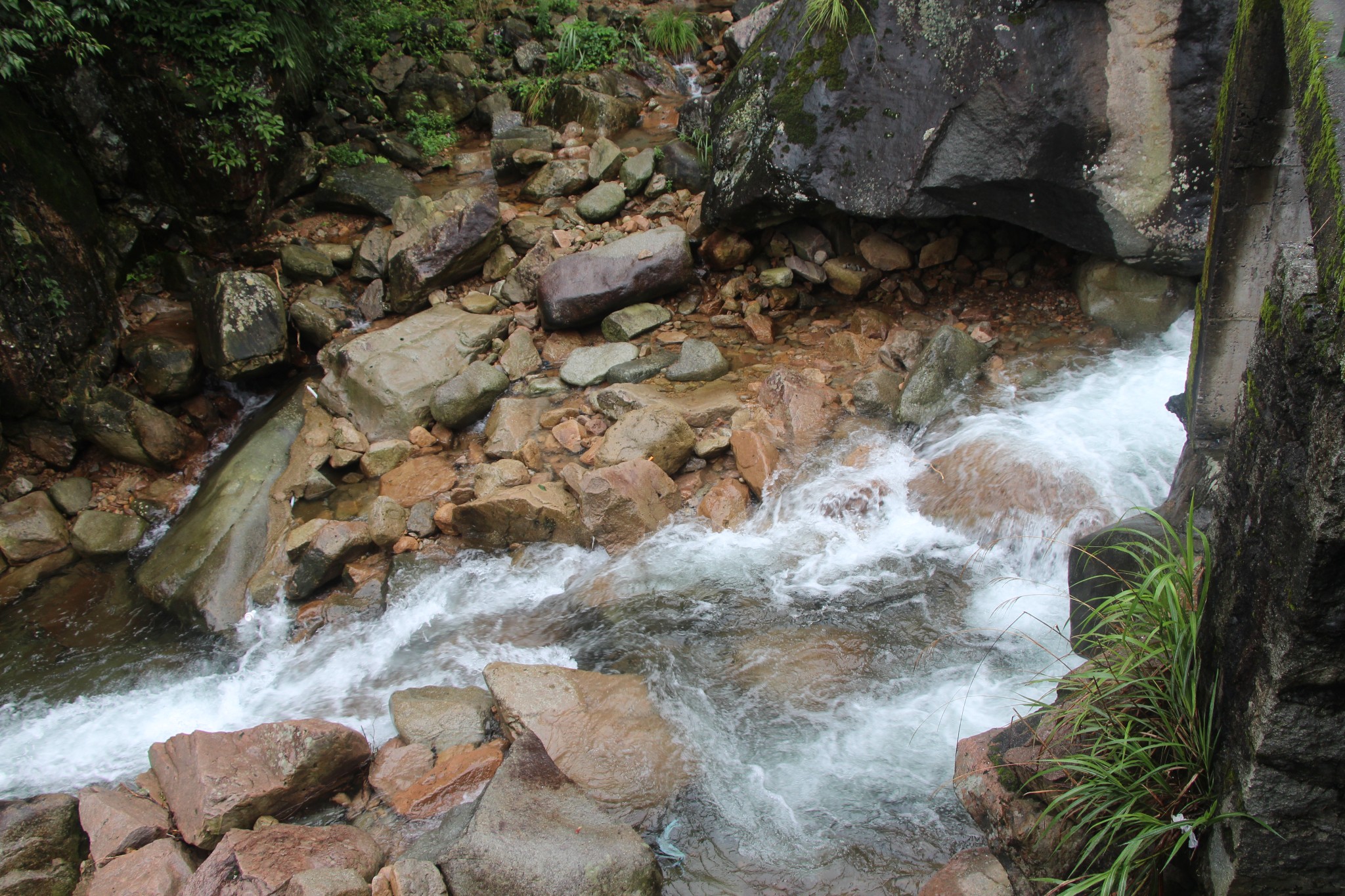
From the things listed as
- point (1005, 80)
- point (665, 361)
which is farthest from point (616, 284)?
point (1005, 80)

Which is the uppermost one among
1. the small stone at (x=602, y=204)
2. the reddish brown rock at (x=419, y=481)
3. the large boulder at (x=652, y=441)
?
the small stone at (x=602, y=204)

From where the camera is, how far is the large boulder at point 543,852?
2.81 m

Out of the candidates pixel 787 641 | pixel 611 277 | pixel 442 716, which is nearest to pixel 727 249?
pixel 611 277

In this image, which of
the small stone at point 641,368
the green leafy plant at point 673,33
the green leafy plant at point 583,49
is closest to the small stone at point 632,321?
the small stone at point 641,368

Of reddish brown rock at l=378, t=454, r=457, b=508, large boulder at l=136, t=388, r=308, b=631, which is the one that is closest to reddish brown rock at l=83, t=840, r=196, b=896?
large boulder at l=136, t=388, r=308, b=631

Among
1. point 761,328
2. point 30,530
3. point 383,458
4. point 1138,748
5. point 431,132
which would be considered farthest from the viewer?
point 431,132

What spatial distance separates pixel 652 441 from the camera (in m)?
5.17

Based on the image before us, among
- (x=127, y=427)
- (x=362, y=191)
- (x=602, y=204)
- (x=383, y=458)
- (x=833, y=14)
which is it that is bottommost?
(x=383, y=458)

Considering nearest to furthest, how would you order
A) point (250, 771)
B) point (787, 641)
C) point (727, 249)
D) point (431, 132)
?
point (250, 771) → point (787, 641) → point (727, 249) → point (431, 132)

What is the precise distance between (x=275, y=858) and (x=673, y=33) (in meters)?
9.43

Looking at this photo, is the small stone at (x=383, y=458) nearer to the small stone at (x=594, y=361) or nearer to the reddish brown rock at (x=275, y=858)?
the small stone at (x=594, y=361)

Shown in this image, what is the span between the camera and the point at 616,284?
6.43 meters

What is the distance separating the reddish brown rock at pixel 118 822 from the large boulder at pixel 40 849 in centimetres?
6

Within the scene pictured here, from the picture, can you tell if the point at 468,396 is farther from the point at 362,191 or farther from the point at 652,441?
the point at 362,191
